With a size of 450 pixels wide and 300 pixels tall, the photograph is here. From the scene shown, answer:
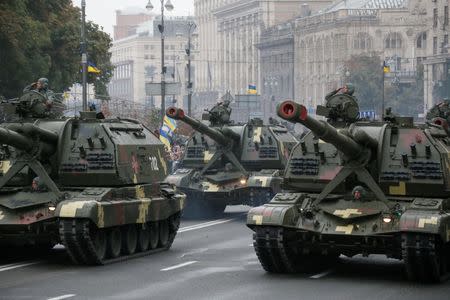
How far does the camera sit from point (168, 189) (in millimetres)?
27297

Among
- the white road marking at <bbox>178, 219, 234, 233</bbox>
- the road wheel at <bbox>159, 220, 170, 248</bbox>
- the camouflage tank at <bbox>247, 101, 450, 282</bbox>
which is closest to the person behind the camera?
the camouflage tank at <bbox>247, 101, 450, 282</bbox>

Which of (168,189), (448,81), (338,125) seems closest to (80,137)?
(168,189)

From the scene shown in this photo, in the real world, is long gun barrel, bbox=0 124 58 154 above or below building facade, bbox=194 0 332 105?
below

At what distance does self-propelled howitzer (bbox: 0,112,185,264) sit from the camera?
23391 millimetres

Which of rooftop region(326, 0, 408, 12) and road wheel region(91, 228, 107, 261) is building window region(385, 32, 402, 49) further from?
road wheel region(91, 228, 107, 261)

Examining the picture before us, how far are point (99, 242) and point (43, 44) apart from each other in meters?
26.9

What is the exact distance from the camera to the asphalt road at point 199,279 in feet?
64.9

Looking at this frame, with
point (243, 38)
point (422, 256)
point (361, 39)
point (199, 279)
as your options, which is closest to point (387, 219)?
point (422, 256)

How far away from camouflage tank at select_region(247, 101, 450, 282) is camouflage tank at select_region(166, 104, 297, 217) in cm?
1172

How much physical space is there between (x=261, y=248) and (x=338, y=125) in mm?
3030

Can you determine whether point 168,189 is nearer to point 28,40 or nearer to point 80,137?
point 80,137

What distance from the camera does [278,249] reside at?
21.9 meters

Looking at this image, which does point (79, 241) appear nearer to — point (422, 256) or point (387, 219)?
point (387, 219)

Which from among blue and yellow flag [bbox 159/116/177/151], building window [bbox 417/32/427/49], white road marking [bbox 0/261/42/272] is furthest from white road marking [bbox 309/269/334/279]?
building window [bbox 417/32/427/49]
